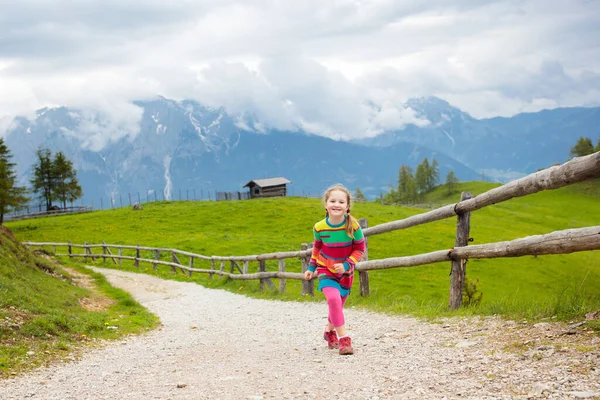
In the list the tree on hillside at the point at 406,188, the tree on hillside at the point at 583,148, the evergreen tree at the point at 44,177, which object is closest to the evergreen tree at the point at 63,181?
the evergreen tree at the point at 44,177

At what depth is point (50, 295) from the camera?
12250 mm

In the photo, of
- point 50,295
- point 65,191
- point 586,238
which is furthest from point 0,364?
point 65,191

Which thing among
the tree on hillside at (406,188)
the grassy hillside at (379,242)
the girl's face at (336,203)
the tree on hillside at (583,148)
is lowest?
the grassy hillside at (379,242)

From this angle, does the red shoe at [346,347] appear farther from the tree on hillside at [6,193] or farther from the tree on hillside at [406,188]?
the tree on hillside at [406,188]

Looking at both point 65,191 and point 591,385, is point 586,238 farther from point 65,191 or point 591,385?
point 65,191

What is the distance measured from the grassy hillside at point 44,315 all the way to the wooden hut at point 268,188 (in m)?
77.9

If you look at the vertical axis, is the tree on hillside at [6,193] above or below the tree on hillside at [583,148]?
below

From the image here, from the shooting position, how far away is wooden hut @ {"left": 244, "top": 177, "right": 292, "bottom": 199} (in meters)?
94.8

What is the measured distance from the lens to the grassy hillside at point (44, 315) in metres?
7.98

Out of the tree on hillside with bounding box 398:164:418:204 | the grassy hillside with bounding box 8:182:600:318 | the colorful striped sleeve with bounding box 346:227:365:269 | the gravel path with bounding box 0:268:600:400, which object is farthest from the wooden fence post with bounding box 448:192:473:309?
the tree on hillside with bounding box 398:164:418:204

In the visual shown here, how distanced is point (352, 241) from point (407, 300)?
3872 millimetres

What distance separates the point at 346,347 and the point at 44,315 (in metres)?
6.33

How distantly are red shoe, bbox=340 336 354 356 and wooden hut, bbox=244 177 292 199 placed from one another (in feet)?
288

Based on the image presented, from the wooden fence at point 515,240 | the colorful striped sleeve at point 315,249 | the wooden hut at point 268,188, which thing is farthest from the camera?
the wooden hut at point 268,188
